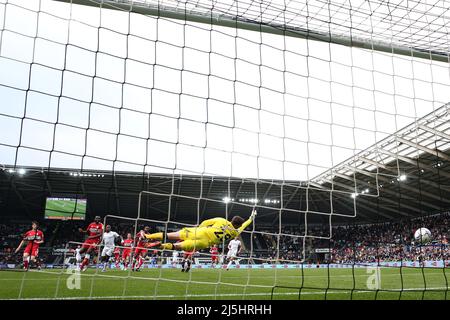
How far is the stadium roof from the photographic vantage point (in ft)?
38.3

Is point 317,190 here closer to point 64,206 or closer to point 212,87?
point 212,87

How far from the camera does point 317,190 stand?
1242cm

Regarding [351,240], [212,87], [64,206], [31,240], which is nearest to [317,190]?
[212,87]

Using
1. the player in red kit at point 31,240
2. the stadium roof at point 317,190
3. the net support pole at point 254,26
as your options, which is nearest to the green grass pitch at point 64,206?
the stadium roof at point 317,190

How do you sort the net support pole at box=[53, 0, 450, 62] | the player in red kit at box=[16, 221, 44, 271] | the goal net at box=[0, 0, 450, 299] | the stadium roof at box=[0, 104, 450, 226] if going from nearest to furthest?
the goal net at box=[0, 0, 450, 299] → the net support pole at box=[53, 0, 450, 62] → the player in red kit at box=[16, 221, 44, 271] → the stadium roof at box=[0, 104, 450, 226]

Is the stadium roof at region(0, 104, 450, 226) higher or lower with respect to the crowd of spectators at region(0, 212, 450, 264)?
higher

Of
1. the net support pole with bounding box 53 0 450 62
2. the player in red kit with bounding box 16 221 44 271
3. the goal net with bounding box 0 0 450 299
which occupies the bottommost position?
the player in red kit with bounding box 16 221 44 271

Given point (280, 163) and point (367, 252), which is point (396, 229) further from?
point (280, 163)

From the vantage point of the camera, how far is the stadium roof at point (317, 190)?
11.7m

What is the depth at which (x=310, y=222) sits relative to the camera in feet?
111

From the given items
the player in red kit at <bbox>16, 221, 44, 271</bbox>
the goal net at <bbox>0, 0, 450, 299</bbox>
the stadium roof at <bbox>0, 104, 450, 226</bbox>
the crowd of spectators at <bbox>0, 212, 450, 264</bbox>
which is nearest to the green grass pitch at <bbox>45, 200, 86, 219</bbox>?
the stadium roof at <bbox>0, 104, 450, 226</bbox>

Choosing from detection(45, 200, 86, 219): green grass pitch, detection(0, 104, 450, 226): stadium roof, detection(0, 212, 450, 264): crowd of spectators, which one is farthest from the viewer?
detection(0, 212, 450, 264): crowd of spectators

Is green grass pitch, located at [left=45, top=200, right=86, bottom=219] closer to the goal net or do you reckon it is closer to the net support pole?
the goal net

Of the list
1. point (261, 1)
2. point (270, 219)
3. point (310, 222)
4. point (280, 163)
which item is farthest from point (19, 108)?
point (310, 222)
